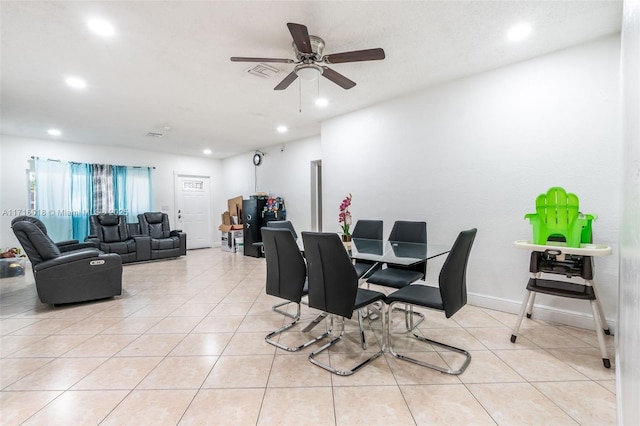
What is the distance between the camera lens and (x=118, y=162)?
6.79 meters

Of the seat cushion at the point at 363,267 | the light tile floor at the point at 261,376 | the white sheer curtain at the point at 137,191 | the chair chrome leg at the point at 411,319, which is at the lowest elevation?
the light tile floor at the point at 261,376

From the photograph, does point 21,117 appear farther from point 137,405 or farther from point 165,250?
point 137,405

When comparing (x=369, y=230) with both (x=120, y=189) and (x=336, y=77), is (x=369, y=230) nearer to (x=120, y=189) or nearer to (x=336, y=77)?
(x=336, y=77)

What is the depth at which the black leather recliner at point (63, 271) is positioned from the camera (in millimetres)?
3186

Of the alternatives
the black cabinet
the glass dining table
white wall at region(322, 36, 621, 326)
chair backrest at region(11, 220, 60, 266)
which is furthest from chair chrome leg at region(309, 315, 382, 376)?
the black cabinet

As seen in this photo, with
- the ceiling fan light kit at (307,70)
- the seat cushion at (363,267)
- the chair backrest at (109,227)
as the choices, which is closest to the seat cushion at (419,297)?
the seat cushion at (363,267)

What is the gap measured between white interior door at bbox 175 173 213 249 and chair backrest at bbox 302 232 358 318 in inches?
271

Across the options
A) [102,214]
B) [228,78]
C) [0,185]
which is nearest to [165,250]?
[102,214]

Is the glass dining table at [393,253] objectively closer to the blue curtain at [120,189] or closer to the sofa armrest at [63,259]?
the sofa armrest at [63,259]

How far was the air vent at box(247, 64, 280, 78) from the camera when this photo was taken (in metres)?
2.97

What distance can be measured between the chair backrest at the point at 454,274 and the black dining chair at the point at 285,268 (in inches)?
39.6

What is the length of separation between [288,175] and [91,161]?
14.6 ft

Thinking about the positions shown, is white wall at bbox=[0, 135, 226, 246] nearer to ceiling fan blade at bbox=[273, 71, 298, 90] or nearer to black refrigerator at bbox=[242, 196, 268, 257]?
black refrigerator at bbox=[242, 196, 268, 257]

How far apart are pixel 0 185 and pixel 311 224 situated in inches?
235
